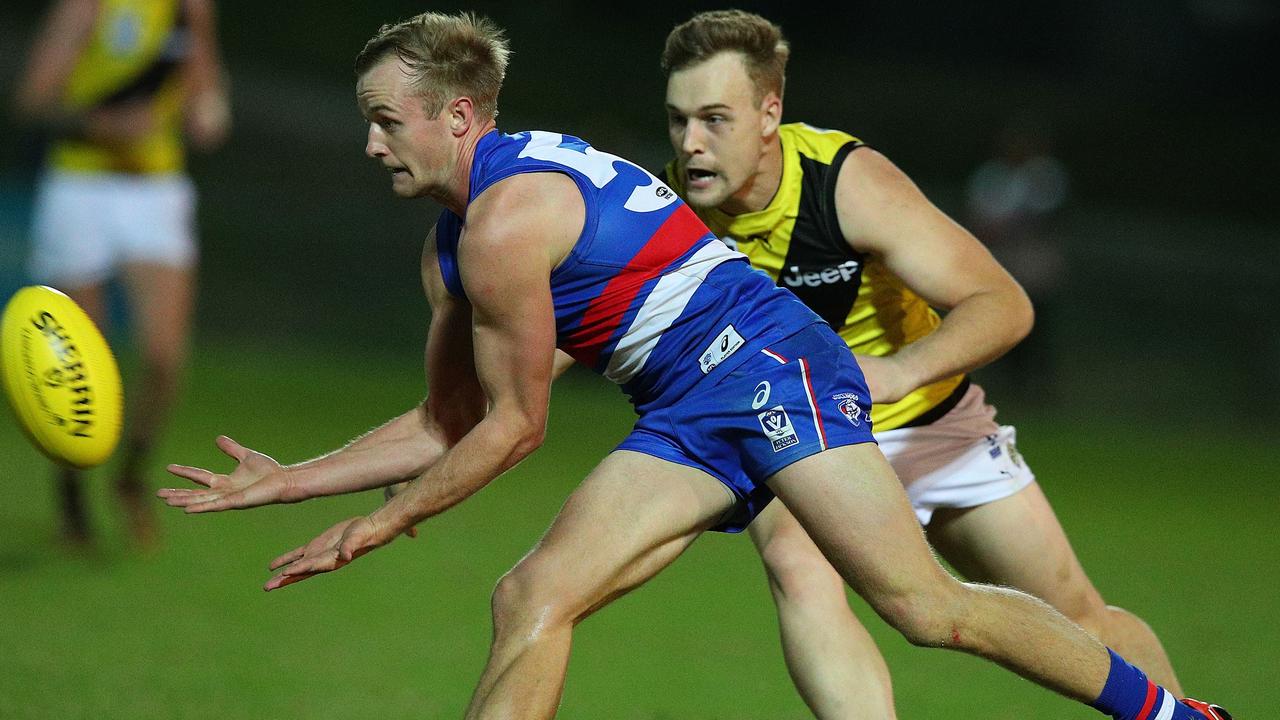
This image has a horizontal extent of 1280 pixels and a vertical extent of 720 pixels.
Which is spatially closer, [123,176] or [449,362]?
[449,362]

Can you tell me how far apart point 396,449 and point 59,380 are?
0.88 meters

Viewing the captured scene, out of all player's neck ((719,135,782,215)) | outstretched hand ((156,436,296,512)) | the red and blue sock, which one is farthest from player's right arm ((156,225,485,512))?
the red and blue sock

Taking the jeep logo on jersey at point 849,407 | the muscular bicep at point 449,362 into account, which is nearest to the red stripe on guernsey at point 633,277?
the muscular bicep at point 449,362

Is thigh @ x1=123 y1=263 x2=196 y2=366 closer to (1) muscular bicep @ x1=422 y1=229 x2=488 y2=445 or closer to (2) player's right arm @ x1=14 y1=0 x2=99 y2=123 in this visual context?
(2) player's right arm @ x1=14 y1=0 x2=99 y2=123

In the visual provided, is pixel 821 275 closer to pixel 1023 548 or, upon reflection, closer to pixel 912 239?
pixel 912 239

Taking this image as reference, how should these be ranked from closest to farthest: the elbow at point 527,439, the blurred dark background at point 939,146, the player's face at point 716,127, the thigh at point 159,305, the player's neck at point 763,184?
1. the elbow at point 527,439
2. the player's face at point 716,127
3. the player's neck at point 763,184
4. the thigh at point 159,305
5. the blurred dark background at point 939,146

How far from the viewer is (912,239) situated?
437cm

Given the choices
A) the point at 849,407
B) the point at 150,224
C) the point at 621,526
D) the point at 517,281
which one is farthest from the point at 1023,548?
the point at 150,224

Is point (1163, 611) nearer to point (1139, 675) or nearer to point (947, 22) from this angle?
point (1139, 675)

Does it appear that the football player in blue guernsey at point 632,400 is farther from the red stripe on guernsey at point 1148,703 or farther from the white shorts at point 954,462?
the white shorts at point 954,462

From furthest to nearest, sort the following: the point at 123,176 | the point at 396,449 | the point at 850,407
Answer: the point at 123,176 < the point at 396,449 < the point at 850,407

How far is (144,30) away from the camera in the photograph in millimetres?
7660

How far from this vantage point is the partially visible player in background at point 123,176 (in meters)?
7.31

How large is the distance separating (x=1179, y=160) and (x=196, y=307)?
1592 cm
